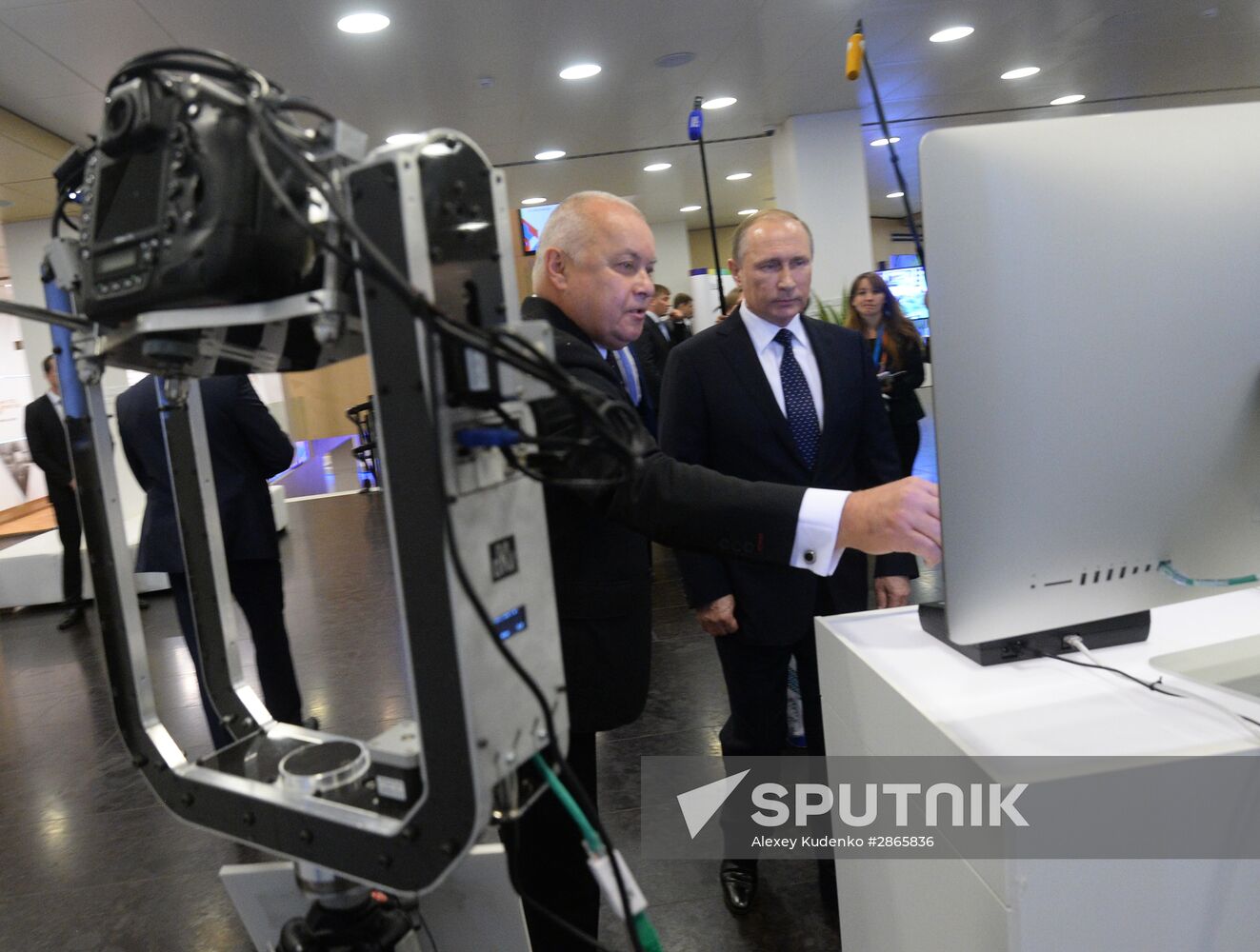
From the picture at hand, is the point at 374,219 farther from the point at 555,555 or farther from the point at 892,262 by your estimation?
the point at 892,262

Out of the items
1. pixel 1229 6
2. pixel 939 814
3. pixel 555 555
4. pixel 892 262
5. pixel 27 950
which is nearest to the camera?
pixel 939 814

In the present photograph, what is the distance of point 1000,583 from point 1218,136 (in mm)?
492

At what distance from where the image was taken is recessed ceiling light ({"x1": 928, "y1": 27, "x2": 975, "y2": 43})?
6.15 metres

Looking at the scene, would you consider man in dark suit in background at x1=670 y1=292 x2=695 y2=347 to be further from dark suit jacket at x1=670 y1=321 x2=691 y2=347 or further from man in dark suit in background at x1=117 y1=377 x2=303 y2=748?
man in dark suit in background at x1=117 y1=377 x2=303 y2=748

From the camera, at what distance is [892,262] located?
1820 centimetres

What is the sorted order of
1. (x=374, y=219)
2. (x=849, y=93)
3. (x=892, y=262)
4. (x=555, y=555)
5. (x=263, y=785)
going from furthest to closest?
(x=892, y=262) < (x=849, y=93) < (x=555, y=555) < (x=263, y=785) < (x=374, y=219)

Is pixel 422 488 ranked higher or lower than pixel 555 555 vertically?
higher

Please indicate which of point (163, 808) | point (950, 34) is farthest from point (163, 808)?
point (950, 34)

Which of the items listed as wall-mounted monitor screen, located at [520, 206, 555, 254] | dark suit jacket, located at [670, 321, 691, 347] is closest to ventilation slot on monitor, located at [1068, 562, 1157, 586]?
dark suit jacket, located at [670, 321, 691, 347]

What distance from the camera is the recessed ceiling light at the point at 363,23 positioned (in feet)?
15.8

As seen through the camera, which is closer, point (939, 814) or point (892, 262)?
point (939, 814)

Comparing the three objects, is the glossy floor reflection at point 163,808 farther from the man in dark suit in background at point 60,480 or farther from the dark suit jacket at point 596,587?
the dark suit jacket at point 596,587

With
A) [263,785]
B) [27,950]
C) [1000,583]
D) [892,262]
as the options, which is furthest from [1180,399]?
[892,262]

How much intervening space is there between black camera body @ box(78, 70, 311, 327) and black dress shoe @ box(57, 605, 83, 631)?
5.84 metres
